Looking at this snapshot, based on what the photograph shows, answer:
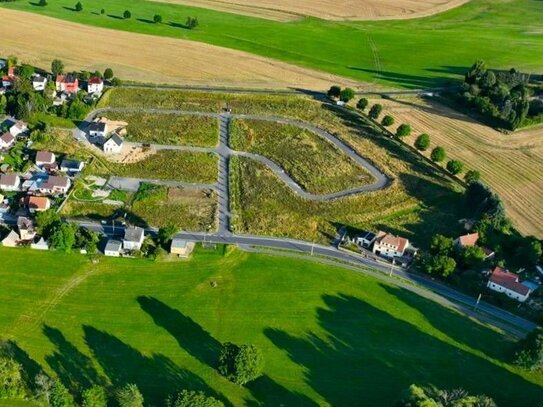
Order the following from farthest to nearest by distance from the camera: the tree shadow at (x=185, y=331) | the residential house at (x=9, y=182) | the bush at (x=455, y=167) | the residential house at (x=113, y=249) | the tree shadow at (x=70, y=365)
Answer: the bush at (x=455, y=167) → the residential house at (x=9, y=182) → the residential house at (x=113, y=249) → the tree shadow at (x=185, y=331) → the tree shadow at (x=70, y=365)

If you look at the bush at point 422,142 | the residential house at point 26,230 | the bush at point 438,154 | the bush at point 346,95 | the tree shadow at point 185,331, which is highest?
the bush at point 346,95

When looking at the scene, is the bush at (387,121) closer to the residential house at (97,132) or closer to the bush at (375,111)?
the bush at (375,111)

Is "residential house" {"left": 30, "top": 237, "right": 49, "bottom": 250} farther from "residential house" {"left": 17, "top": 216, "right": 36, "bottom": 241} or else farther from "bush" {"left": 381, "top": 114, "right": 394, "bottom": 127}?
"bush" {"left": 381, "top": 114, "right": 394, "bottom": 127}

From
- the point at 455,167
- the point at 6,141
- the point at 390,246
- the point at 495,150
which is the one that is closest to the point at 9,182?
the point at 6,141

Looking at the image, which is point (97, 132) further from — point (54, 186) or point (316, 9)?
point (316, 9)

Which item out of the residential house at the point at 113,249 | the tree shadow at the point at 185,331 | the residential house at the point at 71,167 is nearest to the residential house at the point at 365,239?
the tree shadow at the point at 185,331

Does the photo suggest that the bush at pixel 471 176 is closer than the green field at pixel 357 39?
Yes

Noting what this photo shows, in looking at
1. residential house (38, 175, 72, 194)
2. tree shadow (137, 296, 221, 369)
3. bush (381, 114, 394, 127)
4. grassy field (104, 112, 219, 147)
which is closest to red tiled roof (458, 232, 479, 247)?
bush (381, 114, 394, 127)
